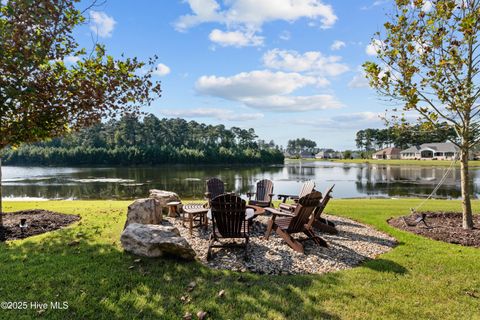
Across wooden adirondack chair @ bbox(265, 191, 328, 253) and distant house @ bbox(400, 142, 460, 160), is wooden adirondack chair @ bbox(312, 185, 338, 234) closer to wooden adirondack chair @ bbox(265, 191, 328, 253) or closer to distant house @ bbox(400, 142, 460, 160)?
wooden adirondack chair @ bbox(265, 191, 328, 253)

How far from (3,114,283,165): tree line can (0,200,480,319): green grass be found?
49.9 metres

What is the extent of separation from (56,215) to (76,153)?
65033mm

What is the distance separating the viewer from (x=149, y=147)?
221ft

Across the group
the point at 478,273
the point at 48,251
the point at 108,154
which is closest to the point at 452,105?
the point at 478,273

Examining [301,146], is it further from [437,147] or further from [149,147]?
[149,147]

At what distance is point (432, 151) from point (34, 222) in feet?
317

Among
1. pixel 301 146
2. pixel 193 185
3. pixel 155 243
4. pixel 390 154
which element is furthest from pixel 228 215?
pixel 301 146

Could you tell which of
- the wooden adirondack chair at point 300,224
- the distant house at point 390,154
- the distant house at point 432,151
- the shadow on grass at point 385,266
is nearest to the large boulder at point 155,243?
the wooden adirondack chair at point 300,224

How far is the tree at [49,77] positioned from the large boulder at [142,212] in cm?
215

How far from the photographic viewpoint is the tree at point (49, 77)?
4488 millimetres

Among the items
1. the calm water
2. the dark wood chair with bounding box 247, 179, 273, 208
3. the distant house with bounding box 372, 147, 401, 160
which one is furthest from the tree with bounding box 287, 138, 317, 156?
the dark wood chair with bounding box 247, 179, 273, 208

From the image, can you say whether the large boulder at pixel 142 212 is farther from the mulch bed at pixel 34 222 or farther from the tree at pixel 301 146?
the tree at pixel 301 146

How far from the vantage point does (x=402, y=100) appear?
750 centimetres

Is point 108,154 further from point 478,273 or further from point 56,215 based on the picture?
point 478,273
